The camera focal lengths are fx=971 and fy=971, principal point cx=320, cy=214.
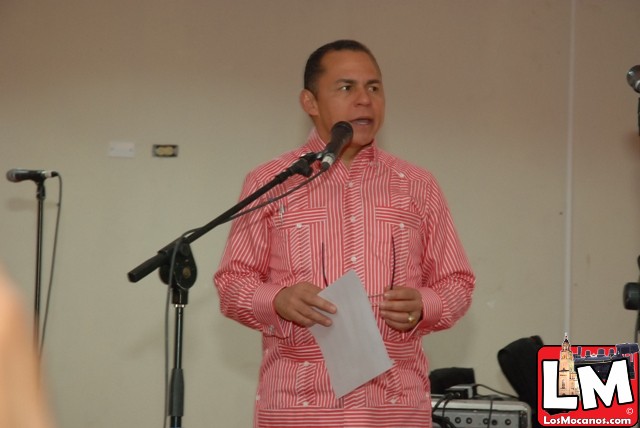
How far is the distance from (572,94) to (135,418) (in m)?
2.73

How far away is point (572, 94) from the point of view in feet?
16.2

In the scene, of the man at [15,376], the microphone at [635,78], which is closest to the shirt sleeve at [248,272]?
the microphone at [635,78]

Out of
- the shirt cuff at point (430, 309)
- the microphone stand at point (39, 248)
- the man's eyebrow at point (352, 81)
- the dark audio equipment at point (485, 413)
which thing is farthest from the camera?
the microphone stand at point (39, 248)

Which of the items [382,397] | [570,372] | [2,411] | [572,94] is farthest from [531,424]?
[2,411]

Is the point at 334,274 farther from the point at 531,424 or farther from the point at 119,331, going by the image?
the point at 119,331

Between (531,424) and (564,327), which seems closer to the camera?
(531,424)

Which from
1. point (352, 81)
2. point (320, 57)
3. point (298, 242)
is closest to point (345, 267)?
point (298, 242)

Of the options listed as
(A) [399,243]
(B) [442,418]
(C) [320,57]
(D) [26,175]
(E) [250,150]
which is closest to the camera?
(A) [399,243]

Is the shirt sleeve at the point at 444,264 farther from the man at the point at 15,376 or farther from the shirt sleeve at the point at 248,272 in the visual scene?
the man at the point at 15,376

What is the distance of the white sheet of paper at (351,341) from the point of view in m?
2.35

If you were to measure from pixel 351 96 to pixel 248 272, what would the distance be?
57cm

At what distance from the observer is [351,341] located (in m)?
2.38

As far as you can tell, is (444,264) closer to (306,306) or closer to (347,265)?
(347,265)

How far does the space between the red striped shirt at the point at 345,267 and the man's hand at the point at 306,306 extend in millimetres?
96
